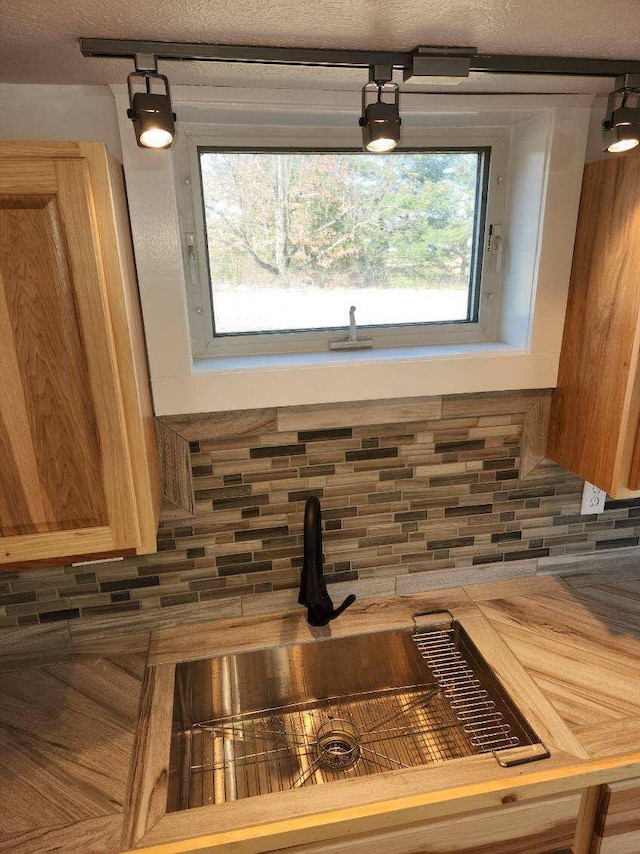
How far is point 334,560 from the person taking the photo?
1.56 metres

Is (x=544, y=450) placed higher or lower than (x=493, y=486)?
higher

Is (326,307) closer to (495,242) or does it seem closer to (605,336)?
(495,242)

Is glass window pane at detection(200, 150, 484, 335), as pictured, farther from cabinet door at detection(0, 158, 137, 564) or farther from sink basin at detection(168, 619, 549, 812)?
sink basin at detection(168, 619, 549, 812)

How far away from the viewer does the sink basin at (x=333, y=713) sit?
123 centimetres

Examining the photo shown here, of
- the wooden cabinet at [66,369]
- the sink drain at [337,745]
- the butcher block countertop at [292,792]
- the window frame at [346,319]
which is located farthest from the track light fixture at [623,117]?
the sink drain at [337,745]

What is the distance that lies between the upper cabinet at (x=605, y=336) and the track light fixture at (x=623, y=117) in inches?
3.4

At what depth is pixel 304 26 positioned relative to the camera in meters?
0.85

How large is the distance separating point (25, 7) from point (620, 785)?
5.51ft

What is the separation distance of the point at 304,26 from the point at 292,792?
134 centimetres

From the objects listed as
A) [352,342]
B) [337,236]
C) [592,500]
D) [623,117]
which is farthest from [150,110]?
[592,500]

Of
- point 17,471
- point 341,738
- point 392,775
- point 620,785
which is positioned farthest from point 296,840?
point 17,471

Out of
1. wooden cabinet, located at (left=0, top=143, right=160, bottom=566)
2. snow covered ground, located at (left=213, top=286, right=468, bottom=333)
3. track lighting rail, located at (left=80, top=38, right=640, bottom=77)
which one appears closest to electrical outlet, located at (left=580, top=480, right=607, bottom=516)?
snow covered ground, located at (left=213, top=286, right=468, bottom=333)

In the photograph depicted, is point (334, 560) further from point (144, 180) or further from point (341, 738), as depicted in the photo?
point (144, 180)

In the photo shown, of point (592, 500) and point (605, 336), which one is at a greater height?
point (605, 336)
